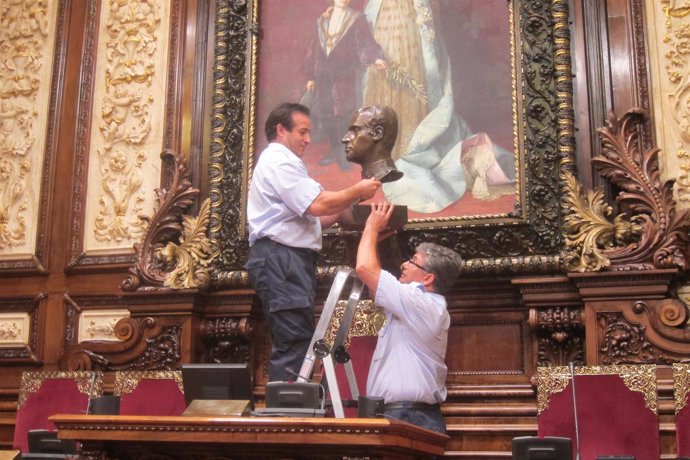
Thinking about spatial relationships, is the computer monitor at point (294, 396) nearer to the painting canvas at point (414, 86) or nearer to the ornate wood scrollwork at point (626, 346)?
the ornate wood scrollwork at point (626, 346)

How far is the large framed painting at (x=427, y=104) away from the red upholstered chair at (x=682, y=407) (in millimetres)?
815

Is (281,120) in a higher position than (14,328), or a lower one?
higher

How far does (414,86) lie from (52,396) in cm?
253

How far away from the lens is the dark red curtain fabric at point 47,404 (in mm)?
5301

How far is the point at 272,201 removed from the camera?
14.6ft

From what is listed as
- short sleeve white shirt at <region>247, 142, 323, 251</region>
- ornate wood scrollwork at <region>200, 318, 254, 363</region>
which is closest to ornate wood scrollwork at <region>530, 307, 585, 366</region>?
short sleeve white shirt at <region>247, 142, 323, 251</region>

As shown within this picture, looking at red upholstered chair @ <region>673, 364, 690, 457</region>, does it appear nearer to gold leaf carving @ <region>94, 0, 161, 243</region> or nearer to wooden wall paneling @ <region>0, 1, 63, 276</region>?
gold leaf carving @ <region>94, 0, 161, 243</region>

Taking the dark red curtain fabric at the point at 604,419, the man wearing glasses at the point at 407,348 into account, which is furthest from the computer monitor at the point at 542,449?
the dark red curtain fabric at the point at 604,419

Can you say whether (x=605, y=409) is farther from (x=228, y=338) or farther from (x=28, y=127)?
(x=28, y=127)

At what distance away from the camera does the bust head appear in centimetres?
489

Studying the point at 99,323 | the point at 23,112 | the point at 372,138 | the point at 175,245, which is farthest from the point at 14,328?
the point at 372,138

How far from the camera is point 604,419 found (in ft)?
14.5

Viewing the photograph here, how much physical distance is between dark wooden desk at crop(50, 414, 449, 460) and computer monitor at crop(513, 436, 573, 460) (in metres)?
0.33

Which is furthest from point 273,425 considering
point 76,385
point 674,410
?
point 76,385
